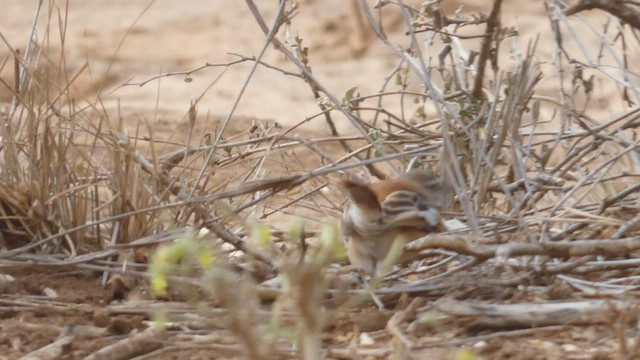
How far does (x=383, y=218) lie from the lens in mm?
3184

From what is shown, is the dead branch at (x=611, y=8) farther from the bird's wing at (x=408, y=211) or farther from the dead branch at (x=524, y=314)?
the dead branch at (x=524, y=314)

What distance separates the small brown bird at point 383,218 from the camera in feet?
10.4

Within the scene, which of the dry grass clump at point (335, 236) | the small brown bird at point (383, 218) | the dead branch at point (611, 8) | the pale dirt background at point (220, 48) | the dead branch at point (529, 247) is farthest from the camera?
the pale dirt background at point (220, 48)

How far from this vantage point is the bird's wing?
3189 mm

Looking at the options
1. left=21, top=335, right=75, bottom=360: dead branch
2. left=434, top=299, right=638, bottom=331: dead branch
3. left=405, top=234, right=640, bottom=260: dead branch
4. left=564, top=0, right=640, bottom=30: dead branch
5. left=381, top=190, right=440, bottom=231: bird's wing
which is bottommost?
left=21, top=335, right=75, bottom=360: dead branch

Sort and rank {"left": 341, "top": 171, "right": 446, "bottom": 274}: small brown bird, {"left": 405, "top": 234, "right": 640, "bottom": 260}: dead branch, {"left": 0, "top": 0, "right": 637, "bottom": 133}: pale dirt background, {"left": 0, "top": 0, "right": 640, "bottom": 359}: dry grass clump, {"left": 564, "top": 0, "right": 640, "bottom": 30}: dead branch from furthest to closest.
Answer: {"left": 0, "top": 0, "right": 637, "bottom": 133}: pale dirt background < {"left": 564, "top": 0, "right": 640, "bottom": 30}: dead branch < {"left": 341, "top": 171, "right": 446, "bottom": 274}: small brown bird < {"left": 405, "top": 234, "right": 640, "bottom": 260}: dead branch < {"left": 0, "top": 0, "right": 640, "bottom": 359}: dry grass clump

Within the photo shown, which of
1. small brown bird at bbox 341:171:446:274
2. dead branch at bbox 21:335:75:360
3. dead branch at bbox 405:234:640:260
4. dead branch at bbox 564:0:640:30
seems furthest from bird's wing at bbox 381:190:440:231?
dead branch at bbox 21:335:75:360

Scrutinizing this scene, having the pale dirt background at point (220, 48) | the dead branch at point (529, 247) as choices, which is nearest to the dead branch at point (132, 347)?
the dead branch at point (529, 247)

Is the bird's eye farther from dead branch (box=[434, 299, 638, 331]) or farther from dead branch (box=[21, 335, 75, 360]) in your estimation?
dead branch (box=[21, 335, 75, 360])

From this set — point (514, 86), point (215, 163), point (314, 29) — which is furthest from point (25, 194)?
point (314, 29)

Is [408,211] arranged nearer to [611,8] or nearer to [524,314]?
[524,314]

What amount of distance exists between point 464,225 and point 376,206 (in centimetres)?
58

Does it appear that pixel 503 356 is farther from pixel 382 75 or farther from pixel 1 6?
pixel 1 6

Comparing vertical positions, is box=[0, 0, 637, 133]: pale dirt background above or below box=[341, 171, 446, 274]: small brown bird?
above
